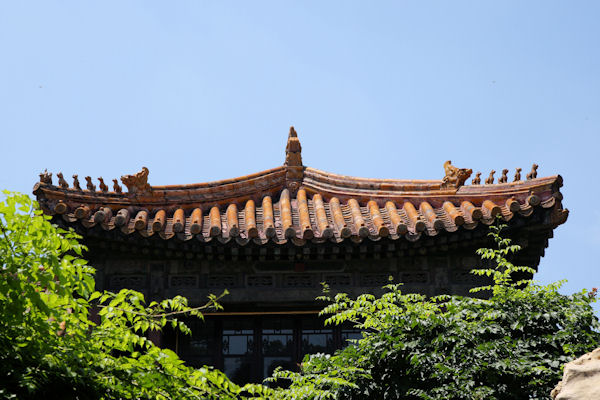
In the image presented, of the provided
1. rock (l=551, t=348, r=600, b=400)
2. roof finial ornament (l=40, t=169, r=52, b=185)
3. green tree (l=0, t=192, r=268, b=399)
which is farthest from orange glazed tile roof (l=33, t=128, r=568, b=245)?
rock (l=551, t=348, r=600, b=400)

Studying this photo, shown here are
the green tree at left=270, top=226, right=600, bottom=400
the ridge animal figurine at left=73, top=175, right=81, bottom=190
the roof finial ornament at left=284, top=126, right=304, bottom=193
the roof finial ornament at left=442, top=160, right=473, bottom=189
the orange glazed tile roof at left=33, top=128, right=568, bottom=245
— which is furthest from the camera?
the roof finial ornament at left=284, top=126, right=304, bottom=193

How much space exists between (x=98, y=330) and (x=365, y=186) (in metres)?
7.43

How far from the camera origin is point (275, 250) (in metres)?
12.5

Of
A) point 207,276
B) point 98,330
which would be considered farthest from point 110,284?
point 98,330

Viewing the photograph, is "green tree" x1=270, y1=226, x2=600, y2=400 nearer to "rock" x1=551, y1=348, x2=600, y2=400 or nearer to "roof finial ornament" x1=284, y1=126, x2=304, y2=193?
"rock" x1=551, y1=348, x2=600, y2=400

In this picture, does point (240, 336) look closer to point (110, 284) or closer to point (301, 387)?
point (110, 284)

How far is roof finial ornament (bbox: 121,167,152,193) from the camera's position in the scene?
13422mm

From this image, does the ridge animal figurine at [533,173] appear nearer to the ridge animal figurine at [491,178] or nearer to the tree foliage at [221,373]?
the ridge animal figurine at [491,178]

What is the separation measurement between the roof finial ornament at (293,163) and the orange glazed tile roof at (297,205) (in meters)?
0.02

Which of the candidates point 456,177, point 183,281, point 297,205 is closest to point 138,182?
point 183,281

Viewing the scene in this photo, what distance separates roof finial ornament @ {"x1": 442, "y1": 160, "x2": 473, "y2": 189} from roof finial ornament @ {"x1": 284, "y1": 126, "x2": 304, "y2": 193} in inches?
94.9

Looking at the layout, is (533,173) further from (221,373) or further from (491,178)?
(221,373)

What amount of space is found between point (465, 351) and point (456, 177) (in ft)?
17.0

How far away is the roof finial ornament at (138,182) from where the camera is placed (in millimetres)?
13422
